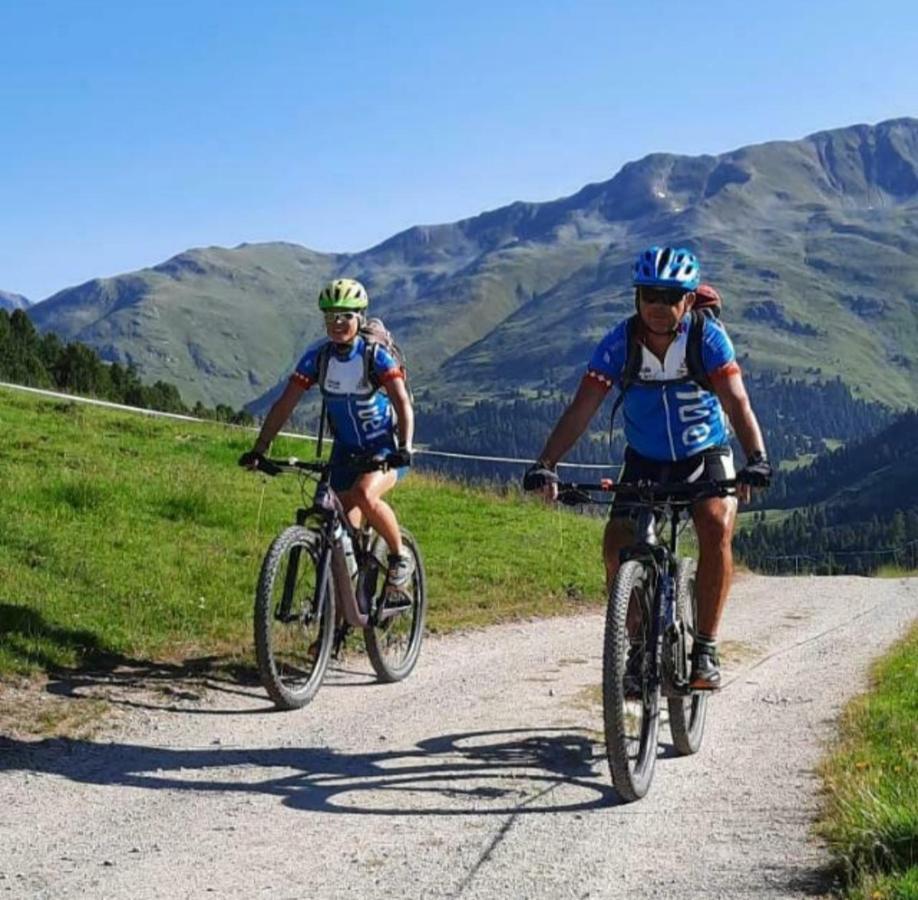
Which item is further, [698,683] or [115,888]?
[698,683]

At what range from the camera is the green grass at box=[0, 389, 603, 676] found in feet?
33.8

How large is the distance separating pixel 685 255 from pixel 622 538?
187cm

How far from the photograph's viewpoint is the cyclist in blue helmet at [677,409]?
7.18 meters

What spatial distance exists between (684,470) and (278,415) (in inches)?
147

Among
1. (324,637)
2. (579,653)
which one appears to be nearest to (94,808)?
(324,637)

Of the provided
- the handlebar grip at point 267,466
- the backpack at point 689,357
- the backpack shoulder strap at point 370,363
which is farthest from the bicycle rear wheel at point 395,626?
the backpack at point 689,357

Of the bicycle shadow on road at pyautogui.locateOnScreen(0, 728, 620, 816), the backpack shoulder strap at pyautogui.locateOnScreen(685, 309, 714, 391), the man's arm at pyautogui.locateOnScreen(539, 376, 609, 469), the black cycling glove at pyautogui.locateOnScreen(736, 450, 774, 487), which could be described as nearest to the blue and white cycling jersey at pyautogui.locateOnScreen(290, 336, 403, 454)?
the man's arm at pyautogui.locateOnScreen(539, 376, 609, 469)

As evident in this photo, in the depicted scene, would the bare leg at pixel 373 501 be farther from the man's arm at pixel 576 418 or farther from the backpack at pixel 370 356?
the man's arm at pixel 576 418

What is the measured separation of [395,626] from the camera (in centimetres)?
1040

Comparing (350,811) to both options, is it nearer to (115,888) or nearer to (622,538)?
(115,888)

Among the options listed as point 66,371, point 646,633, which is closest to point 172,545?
point 646,633

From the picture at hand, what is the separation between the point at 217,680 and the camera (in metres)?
9.50

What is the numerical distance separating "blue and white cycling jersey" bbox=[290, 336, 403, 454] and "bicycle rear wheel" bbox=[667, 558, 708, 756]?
10.6 feet

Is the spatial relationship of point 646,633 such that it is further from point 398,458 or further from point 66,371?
point 66,371
